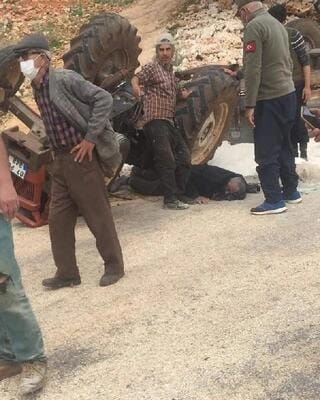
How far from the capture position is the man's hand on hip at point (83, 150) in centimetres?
472

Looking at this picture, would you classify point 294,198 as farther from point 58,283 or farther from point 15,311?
point 15,311

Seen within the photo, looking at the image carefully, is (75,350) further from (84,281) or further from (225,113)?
(225,113)

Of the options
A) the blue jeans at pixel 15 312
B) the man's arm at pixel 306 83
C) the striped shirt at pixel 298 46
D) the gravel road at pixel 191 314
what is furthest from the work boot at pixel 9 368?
the striped shirt at pixel 298 46

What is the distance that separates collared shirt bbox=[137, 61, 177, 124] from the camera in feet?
22.7

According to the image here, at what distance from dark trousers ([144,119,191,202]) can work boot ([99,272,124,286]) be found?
2016 mm

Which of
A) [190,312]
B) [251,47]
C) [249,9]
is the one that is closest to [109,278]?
[190,312]

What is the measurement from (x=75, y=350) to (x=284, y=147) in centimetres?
325

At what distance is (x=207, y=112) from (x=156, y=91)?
0.78 metres

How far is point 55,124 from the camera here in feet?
15.6

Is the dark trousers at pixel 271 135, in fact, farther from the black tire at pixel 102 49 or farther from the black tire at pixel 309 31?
the black tire at pixel 309 31

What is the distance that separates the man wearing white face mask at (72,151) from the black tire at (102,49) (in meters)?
2.19

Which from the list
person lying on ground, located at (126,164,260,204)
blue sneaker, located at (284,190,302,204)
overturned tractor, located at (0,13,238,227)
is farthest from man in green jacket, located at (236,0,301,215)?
overturned tractor, located at (0,13,238,227)

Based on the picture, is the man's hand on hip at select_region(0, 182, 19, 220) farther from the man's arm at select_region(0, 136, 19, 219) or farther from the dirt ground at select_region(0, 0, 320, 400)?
the dirt ground at select_region(0, 0, 320, 400)

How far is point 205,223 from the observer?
632 centimetres
